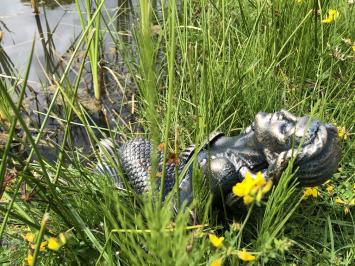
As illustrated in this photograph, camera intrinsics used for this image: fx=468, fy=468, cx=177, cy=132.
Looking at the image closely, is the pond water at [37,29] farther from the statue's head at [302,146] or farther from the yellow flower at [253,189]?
the yellow flower at [253,189]

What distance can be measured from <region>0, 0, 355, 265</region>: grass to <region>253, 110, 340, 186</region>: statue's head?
8cm

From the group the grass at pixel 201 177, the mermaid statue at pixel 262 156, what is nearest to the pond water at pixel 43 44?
the grass at pixel 201 177

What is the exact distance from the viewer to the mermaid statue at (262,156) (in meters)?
1.24

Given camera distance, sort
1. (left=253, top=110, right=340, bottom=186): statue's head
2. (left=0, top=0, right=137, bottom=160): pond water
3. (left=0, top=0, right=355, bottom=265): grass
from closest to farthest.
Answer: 1. (left=0, top=0, right=355, bottom=265): grass
2. (left=253, top=110, right=340, bottom=186): statue's head
3. (left=0, top=0, right=137, bottom=160): pond water

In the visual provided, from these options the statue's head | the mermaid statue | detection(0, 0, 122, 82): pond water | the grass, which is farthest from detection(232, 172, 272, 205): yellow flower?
detection(0, 0, 122, 82): pond water

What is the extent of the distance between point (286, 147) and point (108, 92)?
A: 156 cm

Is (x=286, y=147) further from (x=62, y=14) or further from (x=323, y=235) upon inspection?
(x=62, y=14)

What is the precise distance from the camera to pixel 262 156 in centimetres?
137

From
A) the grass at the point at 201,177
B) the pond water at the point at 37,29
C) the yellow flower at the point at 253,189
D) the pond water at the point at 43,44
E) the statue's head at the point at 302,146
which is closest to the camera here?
the yellow flower at the point at 253,189

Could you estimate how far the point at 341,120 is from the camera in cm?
181

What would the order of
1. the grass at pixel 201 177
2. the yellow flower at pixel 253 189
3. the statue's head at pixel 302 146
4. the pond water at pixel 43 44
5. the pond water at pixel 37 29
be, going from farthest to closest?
1. the pond water at pixel 37 29
2. the pond water at pixel 43 44
3. the statue's head at pixel 302 146
4. the grass at pixel 201 177
5. the yellow flower at pixel 253 189

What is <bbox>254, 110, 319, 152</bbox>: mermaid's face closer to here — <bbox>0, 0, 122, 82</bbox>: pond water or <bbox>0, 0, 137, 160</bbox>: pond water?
<bbox>0, 0, 137, 160</bbox>: pond water

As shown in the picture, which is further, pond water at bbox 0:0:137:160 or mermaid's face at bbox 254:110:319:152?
pond water at bbox 0:0:137:160

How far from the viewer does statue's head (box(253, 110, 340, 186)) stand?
4.05 feet
